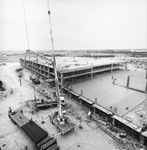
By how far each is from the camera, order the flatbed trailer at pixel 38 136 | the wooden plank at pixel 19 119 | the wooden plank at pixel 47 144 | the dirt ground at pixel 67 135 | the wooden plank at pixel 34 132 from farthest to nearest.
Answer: the wooden plank at pixel 19 119, the dirt ground at pixel 67 135, the wooden plank at pixel 34 132, the flatbed trailer at pixel 38 136, the wooden plank at pixel 47 144

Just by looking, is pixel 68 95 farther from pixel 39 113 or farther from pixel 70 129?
pixel 70 129

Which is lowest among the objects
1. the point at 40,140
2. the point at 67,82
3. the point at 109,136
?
the point at 109,136

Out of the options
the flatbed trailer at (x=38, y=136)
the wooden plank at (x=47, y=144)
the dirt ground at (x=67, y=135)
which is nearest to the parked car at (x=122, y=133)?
the dirt ground at (x=67, y=135)

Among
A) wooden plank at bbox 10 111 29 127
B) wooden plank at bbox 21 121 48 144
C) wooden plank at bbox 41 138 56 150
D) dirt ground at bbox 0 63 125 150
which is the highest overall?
wooden plank at bbox 10 111 29 127

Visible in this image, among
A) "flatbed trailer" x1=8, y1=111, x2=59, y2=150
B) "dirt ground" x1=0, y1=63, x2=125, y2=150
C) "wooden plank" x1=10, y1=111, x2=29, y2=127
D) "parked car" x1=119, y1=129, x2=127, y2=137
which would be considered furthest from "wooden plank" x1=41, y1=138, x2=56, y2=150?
"parked car" x1=119, y1=129, x2=127, y2=137

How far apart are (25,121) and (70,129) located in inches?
275

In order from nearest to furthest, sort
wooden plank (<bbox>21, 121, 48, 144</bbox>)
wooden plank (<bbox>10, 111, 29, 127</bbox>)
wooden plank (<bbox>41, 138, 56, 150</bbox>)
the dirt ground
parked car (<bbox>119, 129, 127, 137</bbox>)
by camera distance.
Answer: wooden plank (<bbox>41, 138, 56, 150</bbox>), wooden plank (<bbox>21, 121, 48, 144</bbox>), the dirt ground, parked car (<bbox>119, 129, 127, 137</bbox>), wooden plank (<bbox>10, 111, 29, 127</bbox>)

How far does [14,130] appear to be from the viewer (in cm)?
1540

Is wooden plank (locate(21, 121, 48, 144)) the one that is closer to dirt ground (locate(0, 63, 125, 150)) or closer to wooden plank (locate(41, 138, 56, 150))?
wooden plank (locate(41, 138, 56, 150))

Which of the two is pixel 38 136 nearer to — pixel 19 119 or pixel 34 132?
pixel 34 132

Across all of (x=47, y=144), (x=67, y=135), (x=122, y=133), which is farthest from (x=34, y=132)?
(x=122, y=133)

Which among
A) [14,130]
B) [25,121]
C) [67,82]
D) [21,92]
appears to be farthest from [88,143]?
[21,92]

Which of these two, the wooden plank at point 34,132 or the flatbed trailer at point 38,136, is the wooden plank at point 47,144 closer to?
the flatbed trailer at point 38,136

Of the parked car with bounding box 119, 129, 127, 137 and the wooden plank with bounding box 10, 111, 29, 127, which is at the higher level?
the wooden plank with bounding box 10, 111, 29, 127
